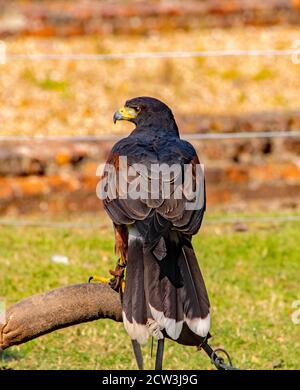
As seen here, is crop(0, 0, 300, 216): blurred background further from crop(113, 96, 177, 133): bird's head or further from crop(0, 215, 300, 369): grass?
crop(113, 96, 177, 133): bird's head

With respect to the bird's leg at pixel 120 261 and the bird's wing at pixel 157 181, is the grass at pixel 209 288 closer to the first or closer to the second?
the bird's leg at pixel 120 261

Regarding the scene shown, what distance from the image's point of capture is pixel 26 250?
25.7ft

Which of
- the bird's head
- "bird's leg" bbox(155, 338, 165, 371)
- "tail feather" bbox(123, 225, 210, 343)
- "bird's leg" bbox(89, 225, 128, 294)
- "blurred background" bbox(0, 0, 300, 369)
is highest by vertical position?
"blurred background" bbox(0, 0, 300, 369)

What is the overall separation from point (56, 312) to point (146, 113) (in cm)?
148

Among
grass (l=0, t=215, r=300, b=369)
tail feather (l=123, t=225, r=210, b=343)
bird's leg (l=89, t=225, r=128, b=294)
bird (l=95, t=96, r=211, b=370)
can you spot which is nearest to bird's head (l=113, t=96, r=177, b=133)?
bird (l=95, t=96, r=211, b=370)

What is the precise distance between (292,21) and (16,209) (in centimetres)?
494

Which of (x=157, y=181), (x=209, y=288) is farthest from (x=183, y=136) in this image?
(x=157, y=181)

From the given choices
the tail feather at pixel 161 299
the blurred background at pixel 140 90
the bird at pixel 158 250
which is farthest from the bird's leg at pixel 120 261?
the blurred background at pixel 140 90

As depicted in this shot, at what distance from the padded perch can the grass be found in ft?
4.64

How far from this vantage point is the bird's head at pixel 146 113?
541 cm
